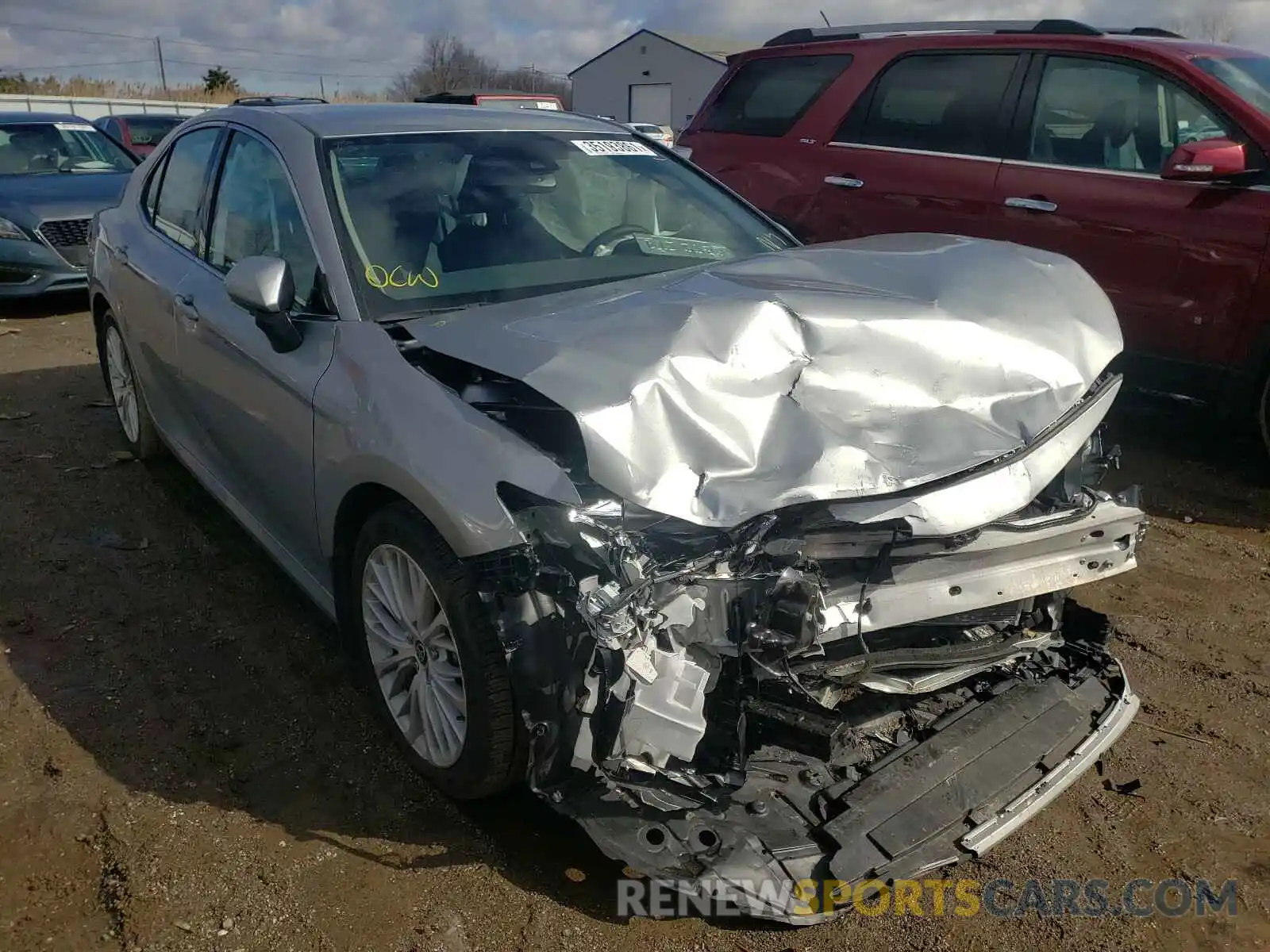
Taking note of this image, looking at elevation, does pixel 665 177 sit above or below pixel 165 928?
above

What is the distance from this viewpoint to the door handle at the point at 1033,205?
515cm

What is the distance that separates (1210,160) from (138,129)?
52.3 feet

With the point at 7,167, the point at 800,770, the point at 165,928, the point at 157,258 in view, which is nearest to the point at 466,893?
the point at 165,928

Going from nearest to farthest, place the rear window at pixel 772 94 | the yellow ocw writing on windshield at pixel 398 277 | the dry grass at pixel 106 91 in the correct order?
the yellow ocw writing on windshield at pixel 398 277, the rear window at pixel 772 94, the dry grass at pixel 106 91

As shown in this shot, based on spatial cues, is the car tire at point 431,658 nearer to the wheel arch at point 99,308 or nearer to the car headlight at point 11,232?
the wheel arch at point 99,308

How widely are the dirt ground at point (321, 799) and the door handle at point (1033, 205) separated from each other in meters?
1.84

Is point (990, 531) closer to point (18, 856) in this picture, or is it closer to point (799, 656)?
point (799, 656)

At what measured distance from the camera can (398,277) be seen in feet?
9.82

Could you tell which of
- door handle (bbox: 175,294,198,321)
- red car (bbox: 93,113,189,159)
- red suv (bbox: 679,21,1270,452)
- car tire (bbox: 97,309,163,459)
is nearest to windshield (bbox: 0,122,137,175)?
red car (bbox: 93,113,189,159)

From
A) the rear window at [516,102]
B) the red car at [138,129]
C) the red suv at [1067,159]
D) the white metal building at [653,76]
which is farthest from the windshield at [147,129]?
the white metal building at [653,76]

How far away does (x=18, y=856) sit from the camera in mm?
2564

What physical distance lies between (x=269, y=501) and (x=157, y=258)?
1534 millimetres

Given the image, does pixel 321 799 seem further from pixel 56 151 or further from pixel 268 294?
pixel 56 151

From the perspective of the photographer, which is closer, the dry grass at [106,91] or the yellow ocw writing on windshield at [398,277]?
the yellow ocw writing on windshield at [398,277]
